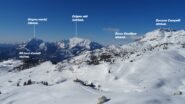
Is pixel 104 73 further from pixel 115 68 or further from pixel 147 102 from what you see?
pixel 147 102

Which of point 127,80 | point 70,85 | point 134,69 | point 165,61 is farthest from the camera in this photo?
point 165,61

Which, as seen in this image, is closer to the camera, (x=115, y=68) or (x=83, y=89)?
(x=83, y=89)

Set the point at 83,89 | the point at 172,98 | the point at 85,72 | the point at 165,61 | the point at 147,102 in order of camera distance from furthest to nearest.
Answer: the point at 85,72, the point at 165,61, the point at 83,89, the point at 172,98, the point at 147,102

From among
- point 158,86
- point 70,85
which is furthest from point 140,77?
point 70,85

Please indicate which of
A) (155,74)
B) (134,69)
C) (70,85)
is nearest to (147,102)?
(70,85)

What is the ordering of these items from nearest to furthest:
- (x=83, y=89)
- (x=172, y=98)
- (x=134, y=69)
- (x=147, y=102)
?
1. (x=147, y=102)
2. (x=172, y=98)
3. (x=83, y=89)
4. (x=134, y=69)

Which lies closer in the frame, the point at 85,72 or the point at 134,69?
the point at 134,69

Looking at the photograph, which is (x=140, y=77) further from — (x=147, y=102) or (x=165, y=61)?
(x=147, y=102)

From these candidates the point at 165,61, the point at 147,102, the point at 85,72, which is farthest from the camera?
the point at 85,72

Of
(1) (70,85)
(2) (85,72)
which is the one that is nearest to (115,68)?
(2) (85,72)
